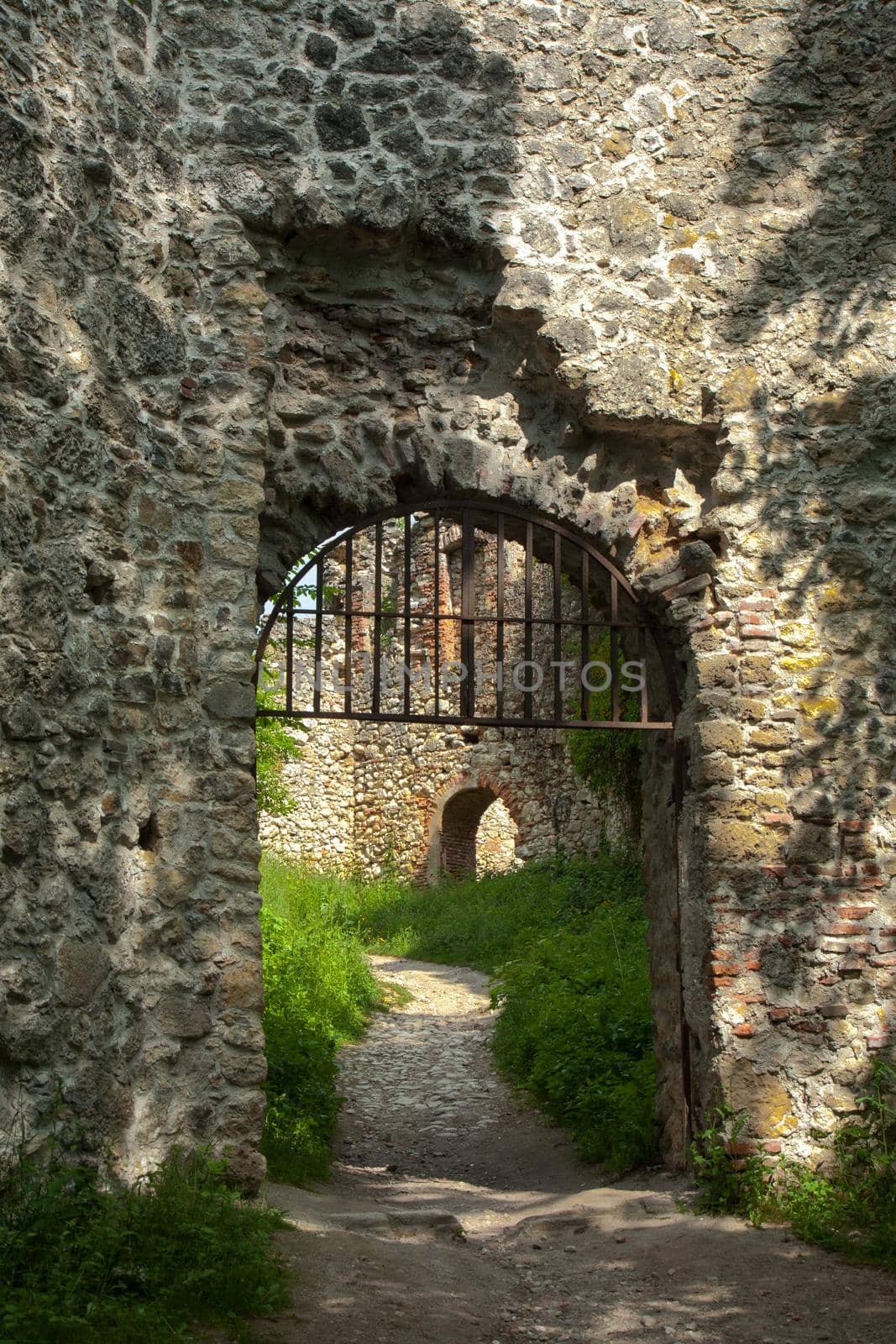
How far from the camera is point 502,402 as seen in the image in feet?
18.5

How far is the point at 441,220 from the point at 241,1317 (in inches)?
170

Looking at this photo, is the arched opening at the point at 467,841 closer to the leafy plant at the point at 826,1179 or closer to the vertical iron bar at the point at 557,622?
the vertical iron bar at the point at 557,622

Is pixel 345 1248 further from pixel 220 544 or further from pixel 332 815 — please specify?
pixel 332 815

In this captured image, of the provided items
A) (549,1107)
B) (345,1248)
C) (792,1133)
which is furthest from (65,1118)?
(549,1107)

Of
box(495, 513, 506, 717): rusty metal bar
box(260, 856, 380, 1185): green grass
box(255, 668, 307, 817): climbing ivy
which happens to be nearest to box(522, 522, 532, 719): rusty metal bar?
box(495, 513, 506, 717): rusty metal bar

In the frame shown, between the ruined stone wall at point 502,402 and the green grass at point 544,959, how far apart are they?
79 centimetres

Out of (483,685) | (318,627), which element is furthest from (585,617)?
(483,685)

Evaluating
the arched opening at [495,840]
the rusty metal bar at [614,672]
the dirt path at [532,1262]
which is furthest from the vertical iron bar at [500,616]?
the arched opening at [495,840]

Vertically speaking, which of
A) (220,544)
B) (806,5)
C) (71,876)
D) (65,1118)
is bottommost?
(65,1118)

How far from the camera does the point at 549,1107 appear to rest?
6969 mm

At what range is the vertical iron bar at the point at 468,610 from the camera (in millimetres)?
5344

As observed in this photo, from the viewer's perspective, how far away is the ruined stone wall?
14.7 ft

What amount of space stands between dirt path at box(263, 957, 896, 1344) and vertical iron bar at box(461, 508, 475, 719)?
212 cm

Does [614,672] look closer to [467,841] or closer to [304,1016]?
[304,1016]
